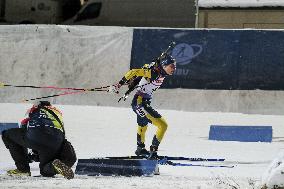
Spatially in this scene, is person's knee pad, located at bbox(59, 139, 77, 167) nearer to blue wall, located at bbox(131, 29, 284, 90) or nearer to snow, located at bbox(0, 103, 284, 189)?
snow, located at bbox(0, 103, 284, 189)

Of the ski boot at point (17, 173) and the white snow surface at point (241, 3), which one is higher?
the white snow surface at point (241, 3)

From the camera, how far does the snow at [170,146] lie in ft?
23.3

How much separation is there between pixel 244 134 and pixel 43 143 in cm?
573

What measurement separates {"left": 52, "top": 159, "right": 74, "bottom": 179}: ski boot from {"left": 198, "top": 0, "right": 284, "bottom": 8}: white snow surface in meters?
17.4

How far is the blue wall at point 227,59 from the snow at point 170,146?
0.87m

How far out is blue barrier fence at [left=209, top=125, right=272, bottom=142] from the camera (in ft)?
40.0

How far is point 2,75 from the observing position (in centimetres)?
1611

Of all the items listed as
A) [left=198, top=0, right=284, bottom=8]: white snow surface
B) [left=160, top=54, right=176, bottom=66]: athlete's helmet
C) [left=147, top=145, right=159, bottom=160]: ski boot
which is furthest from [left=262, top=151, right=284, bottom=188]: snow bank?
[left=198, top=0, right=284, bottom=8]: white snow surface

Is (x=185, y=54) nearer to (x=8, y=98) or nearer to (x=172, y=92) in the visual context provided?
(x=172, y=92)

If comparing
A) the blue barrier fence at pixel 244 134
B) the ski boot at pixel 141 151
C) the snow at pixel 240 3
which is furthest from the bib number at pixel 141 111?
the snow at pixel 240 3

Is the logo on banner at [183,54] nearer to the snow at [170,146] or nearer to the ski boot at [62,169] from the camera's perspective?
the snow at [170,146]

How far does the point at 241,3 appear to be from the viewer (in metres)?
24.2

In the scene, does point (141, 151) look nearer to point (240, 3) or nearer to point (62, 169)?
point (62, 169)

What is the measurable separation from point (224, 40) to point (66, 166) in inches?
340
